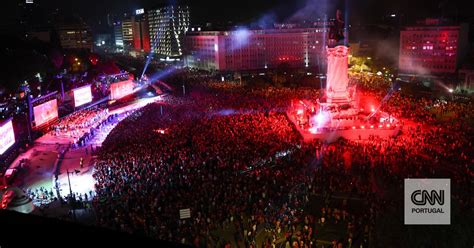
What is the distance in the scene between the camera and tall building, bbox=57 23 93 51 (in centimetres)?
12481

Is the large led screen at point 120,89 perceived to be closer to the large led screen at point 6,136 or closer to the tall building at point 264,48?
the large led screen at point 6,136

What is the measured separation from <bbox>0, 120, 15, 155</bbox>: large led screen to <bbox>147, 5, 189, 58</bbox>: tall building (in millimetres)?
95773

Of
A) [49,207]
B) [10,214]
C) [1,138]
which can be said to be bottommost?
[49,207]

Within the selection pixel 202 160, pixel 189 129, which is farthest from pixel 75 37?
pixel 202 160

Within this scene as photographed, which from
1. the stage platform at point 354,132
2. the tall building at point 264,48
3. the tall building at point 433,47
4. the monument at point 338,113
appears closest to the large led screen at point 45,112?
the monument at point 338,113

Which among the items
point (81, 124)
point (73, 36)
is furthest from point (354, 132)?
point (73, 36)

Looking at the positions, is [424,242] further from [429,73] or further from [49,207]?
[429,73]

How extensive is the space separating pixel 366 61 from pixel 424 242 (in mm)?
79637

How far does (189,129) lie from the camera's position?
30203mm

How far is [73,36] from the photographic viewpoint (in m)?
127

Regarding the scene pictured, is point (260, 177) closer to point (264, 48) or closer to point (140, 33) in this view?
point (264, 48)

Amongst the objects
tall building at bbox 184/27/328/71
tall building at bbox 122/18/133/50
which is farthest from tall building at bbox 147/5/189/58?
tall building at bbox 122/18/133/50

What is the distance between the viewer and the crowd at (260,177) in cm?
1562

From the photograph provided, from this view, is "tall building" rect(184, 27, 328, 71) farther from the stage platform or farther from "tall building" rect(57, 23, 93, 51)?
the stage platform
